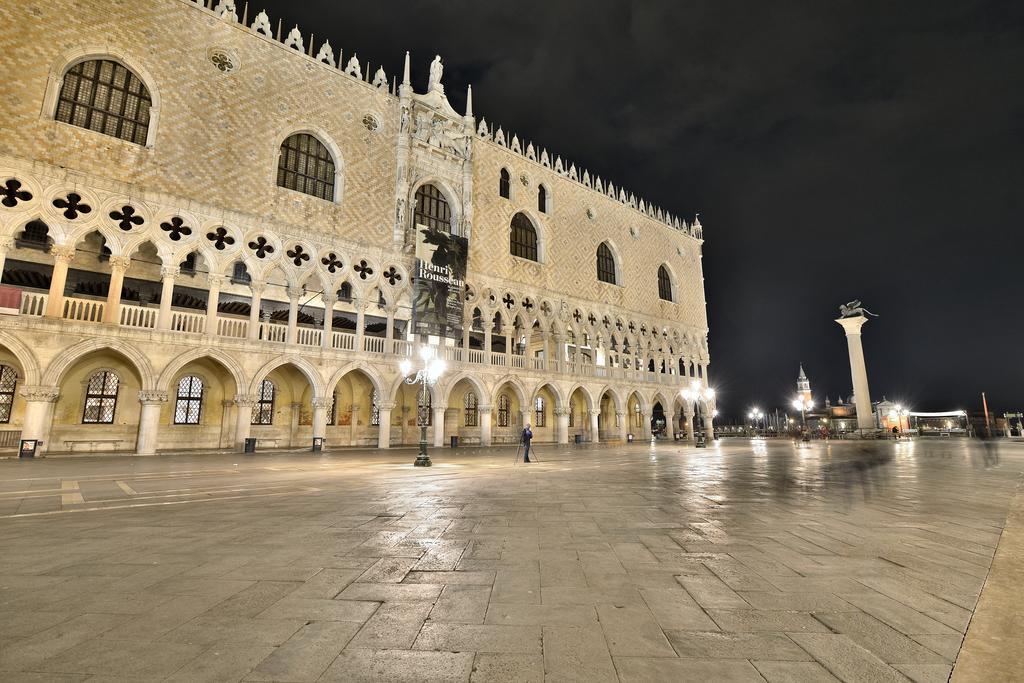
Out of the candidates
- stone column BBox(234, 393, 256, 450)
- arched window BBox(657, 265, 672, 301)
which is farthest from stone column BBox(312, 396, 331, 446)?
arched window BBox(657, 265, 672, 301)

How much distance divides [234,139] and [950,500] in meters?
25.2

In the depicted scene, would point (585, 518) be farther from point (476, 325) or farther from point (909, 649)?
point (476, 325)

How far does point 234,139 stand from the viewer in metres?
19.7

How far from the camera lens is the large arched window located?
28094 millimetres

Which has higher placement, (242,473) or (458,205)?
(458,205)

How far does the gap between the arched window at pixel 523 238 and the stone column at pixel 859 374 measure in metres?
24.1

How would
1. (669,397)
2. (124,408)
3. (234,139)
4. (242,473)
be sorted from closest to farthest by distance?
(242,473), (124,408), (234,139), (669,397)

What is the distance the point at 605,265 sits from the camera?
3541 cm

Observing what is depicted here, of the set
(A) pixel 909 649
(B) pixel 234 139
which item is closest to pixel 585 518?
(A) pixel 909 649

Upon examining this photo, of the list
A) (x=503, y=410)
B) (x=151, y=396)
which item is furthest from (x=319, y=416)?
(x=503, y=410)

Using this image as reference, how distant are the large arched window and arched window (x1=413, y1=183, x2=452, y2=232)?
1011cm

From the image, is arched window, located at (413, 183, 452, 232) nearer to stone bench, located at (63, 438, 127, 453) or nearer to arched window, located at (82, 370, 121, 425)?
arched window, located at (82, 370, 121, 425)

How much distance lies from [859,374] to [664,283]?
15475mm

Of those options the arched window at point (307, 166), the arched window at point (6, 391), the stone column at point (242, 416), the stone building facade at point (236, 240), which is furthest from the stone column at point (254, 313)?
the arched window at point (6, 391)
